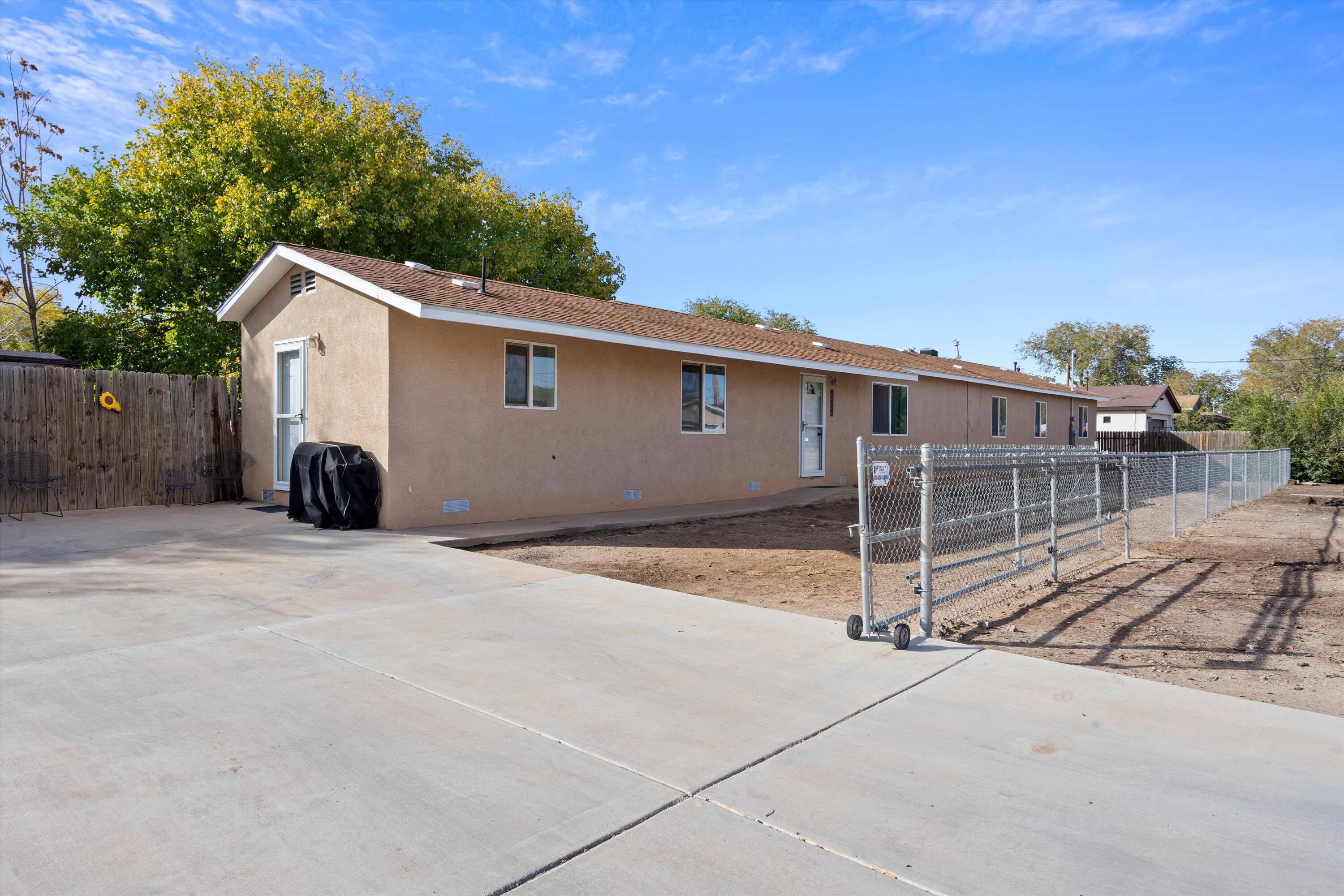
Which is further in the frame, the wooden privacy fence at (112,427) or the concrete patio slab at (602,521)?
the wooden privacy fence at (112,427)

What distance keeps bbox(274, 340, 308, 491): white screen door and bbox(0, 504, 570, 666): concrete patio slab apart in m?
1.89

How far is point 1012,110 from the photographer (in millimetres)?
15062

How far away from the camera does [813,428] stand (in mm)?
16469

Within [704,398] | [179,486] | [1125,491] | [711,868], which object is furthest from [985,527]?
[179,486]

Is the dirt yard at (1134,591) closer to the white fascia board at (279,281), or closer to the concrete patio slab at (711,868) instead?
the concrete patio slab at (711,868)

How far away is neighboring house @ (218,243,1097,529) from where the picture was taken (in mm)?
9906

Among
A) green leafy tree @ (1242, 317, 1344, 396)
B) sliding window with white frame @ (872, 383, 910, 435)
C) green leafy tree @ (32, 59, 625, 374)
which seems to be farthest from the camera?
green leafy tree @ (1242, 317, 1344, 396)

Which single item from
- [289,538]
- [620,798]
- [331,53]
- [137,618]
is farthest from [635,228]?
[620,798]

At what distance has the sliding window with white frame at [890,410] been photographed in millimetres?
18312

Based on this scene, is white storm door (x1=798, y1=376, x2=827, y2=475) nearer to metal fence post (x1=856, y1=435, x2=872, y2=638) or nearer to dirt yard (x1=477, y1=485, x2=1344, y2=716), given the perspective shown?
dirt yard (x1=477, y1=485, x2=1344, y2=716)

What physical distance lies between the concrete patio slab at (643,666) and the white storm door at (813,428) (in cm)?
1031

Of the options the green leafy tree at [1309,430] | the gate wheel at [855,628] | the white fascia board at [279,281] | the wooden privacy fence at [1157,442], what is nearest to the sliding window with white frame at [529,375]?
the white fascia board at [279,281]

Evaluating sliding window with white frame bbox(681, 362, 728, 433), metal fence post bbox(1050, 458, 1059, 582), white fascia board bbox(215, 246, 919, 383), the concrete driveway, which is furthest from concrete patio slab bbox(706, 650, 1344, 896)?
sliding window with white frame bbox(681, 362, 728, 433)

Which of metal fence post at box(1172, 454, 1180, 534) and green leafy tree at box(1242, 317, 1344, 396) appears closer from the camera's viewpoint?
metal fence post at box(1172, 454, 1180, 534)
